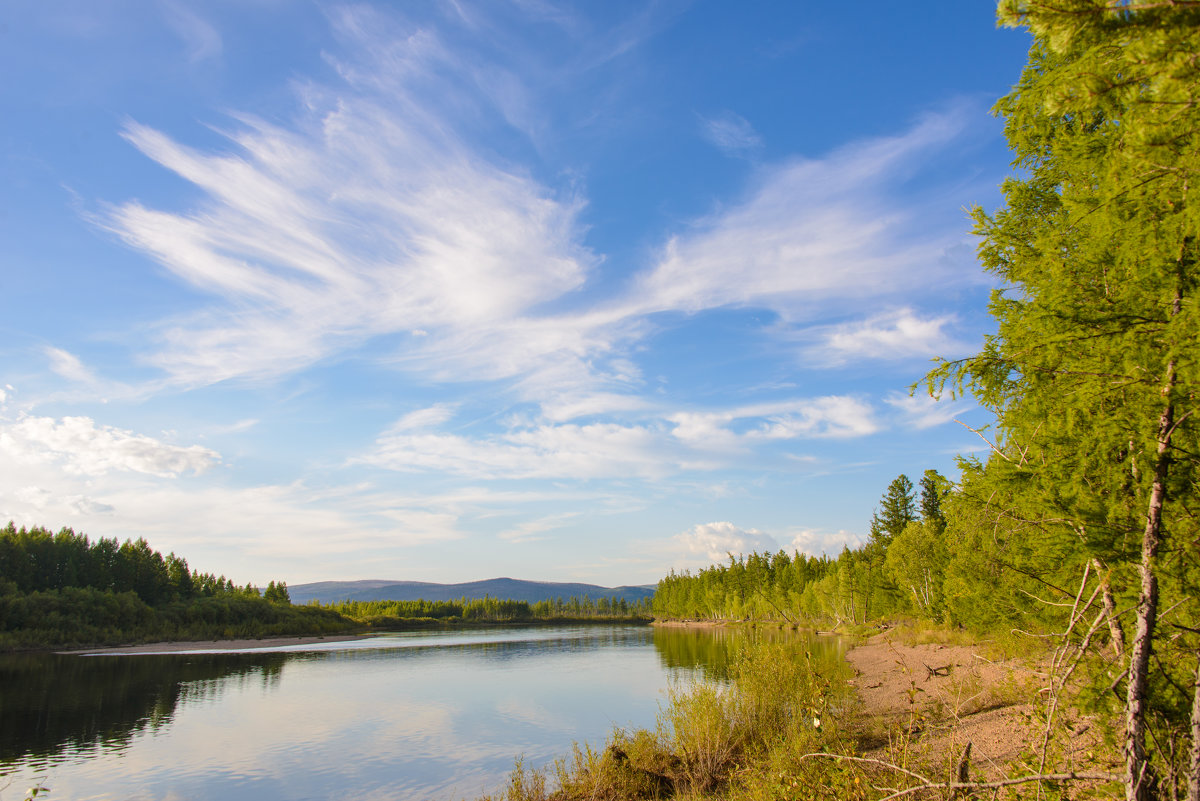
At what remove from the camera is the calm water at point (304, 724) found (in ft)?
62.3

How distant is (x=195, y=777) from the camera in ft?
65.3

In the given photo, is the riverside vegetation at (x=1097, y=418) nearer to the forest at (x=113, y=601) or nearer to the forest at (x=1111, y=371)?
the forest at (x=1111, y=371)

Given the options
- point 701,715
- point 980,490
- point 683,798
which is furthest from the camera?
point 701,715

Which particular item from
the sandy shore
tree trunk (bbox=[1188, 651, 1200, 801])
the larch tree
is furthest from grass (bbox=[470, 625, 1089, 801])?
the sandy shore

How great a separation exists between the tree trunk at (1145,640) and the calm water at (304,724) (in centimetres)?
1132

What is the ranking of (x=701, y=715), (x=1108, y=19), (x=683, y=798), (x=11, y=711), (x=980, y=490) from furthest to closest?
(x=11, y=711) < (x=701, y=715) < (x=683, y=798) < (x=980, y=490) < (x=1108, y=19)

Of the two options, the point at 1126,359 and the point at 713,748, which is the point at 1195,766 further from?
the point at 713,748

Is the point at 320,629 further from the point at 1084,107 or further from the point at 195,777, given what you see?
the point at 1084,107

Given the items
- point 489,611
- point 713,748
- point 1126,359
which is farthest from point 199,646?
point 489,611

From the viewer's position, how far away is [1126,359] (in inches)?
259

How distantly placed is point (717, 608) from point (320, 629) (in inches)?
2953

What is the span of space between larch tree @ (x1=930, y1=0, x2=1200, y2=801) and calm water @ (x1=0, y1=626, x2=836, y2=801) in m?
12.5

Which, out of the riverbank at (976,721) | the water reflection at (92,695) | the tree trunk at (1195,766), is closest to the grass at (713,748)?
the riverbank at (976,721)

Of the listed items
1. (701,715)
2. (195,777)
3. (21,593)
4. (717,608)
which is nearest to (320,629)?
(21,593)
